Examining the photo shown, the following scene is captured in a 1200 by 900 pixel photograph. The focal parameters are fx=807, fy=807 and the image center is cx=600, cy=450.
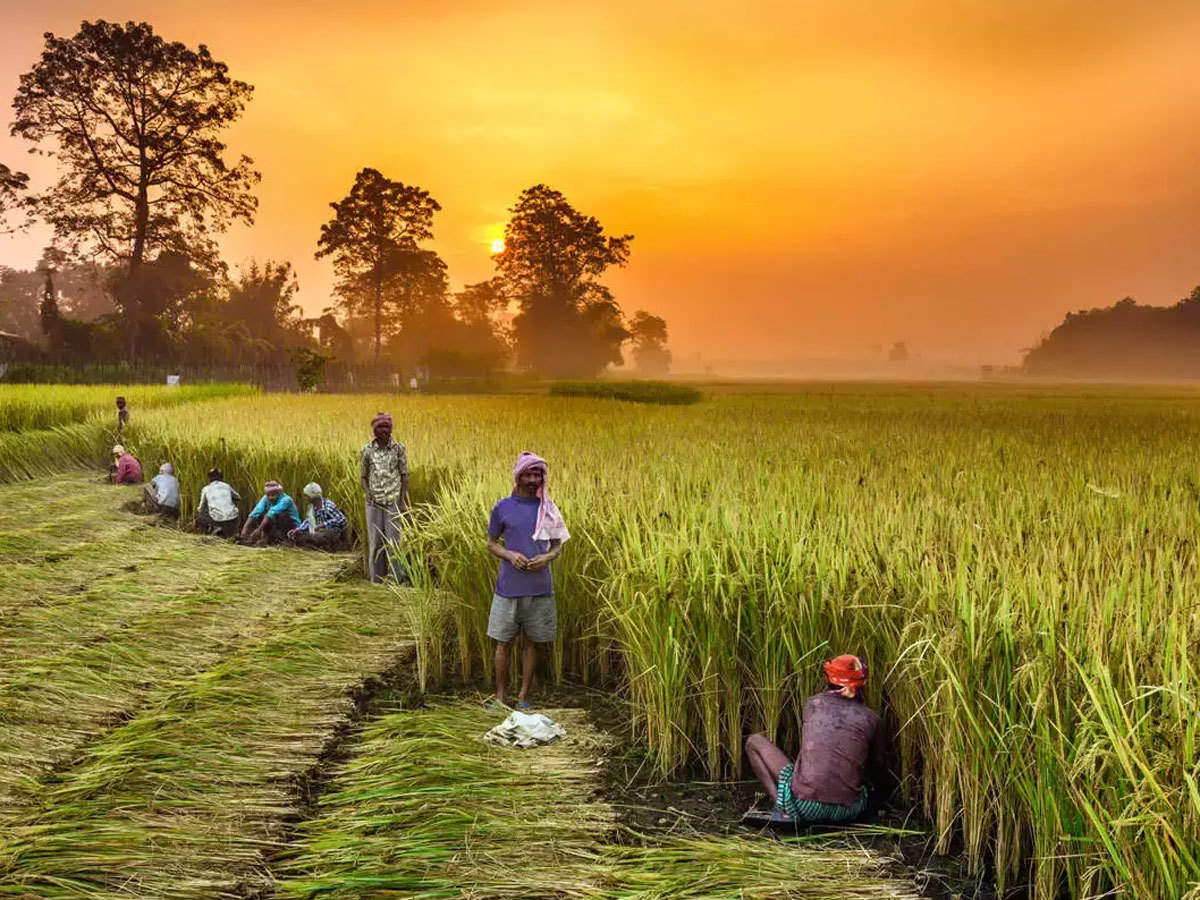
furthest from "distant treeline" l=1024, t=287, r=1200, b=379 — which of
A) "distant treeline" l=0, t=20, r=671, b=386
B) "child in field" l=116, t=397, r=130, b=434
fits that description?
"child in field" l=116, t=397, r=130, b=434

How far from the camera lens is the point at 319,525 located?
10234 millimetres

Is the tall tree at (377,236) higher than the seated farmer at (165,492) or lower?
higher

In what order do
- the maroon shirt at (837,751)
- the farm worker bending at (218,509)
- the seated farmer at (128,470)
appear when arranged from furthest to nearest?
the seated farmer at (128,470)
the farm worker bending at (218,509)
the maroon shirt at (837,751)

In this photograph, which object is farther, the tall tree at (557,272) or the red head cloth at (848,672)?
the tall tree at (557,272)

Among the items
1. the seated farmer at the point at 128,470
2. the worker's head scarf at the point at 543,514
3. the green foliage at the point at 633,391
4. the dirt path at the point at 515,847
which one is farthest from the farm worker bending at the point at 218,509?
the green foliage at the point at 633,391

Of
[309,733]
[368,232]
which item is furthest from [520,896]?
[368,232]

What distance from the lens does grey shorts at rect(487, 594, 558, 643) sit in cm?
538

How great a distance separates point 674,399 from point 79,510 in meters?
32.3

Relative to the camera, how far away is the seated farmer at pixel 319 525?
10.2m

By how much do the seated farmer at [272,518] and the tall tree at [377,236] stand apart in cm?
4861

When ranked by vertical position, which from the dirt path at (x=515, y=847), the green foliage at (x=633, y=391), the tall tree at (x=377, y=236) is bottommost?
the dirt path at (x=515, y=847)

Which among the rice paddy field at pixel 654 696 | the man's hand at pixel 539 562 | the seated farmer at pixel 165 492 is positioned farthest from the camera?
the seated farmer at pixel 165 492

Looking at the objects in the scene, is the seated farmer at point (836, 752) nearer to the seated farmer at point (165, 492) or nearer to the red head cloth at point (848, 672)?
the red head cloth at point (848, 672)

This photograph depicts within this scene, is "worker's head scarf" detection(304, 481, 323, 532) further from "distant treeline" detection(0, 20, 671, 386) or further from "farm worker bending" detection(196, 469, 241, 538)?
"distant treeline" detection(0, 20, 671, 386)
